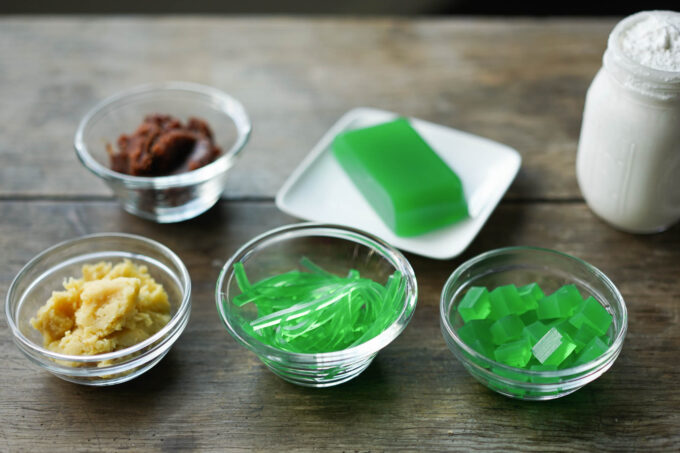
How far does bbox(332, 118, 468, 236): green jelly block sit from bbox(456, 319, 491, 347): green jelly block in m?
0.31

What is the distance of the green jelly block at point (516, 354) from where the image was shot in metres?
1.12

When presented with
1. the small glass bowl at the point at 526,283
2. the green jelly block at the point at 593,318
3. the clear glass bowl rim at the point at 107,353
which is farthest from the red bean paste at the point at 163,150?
the green jelly block at the point at 593,318

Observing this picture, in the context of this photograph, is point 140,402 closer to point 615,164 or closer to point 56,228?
point 56,228

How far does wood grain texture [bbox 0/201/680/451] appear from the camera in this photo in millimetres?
1126

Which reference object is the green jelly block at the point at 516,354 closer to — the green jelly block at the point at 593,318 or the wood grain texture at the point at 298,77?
the green jelly block at the point at 593,318

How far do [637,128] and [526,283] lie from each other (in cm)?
36

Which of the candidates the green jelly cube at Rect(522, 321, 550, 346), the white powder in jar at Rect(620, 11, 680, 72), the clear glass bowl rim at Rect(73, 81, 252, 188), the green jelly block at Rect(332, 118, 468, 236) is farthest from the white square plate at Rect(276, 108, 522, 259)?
the white powder in jar at Rect(620, 11, 680, 72)

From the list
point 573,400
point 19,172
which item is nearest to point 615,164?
point 573,400

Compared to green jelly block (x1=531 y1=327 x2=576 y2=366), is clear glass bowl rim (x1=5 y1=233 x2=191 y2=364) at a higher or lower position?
higher

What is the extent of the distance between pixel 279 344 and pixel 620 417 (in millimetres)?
578

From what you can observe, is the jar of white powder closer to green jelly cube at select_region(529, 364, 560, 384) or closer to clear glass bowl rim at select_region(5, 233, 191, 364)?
green jelly cube at select_region(529, 364, 560, 384)

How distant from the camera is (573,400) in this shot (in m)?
1.17

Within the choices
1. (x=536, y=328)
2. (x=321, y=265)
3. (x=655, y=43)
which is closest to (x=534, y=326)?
(x=536, y=328)

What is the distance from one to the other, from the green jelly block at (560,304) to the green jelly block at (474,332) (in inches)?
4.2
